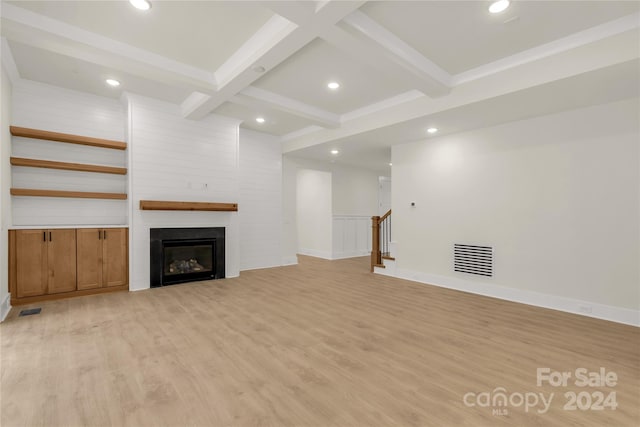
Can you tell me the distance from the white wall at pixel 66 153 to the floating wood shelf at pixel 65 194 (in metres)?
0.20

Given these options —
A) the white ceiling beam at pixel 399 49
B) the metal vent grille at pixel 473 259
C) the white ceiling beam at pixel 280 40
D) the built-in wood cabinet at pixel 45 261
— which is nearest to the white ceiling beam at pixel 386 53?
the white ceiling beam at pixel 399 49

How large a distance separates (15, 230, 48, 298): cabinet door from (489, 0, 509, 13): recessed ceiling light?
5831 mm

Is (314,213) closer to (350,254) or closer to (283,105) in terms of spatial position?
(350,254)

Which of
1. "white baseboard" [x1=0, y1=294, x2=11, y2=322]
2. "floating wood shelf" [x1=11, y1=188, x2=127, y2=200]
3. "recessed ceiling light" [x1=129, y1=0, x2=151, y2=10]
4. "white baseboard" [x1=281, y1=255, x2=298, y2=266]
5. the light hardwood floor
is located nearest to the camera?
the light hardwood floor

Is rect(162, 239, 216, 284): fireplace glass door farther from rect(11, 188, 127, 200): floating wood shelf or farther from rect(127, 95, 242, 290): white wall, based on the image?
rect(11, 188, 127, 200): floating wood shelf

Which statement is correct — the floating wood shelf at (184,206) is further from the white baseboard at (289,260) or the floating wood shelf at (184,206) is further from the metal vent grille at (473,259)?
the metal vent grille at (473,259)

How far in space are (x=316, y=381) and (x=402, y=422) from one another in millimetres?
648

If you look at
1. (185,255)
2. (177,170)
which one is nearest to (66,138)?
(177,170)

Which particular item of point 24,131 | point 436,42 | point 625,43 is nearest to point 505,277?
point 625,43

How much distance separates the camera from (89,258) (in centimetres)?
432

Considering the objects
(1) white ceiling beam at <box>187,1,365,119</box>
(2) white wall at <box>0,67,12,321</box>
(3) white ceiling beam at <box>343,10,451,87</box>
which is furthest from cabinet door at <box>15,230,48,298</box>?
(3) white ceiling beam at <box>343,10,451,87</box>

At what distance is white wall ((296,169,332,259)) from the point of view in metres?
8.49

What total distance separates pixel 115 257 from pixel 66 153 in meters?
1.76

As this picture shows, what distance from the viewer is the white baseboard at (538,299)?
3.46 meters
